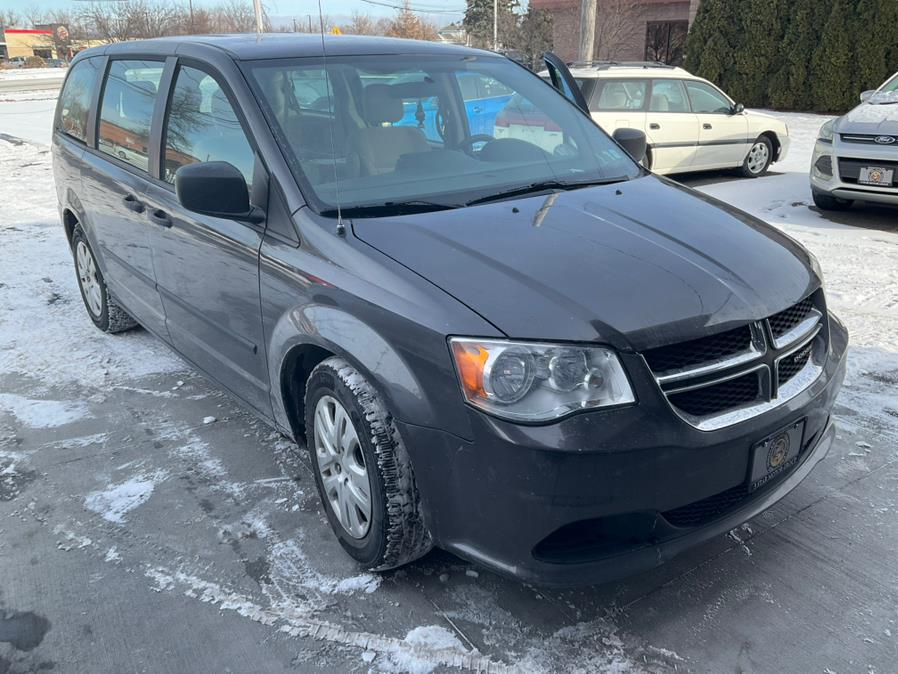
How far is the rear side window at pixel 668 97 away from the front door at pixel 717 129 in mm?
140

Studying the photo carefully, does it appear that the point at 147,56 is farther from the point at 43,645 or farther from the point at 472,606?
the point at 472,606

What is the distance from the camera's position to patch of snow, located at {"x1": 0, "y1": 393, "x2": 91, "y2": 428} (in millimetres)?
4016

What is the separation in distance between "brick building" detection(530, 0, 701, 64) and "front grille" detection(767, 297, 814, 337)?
24.4 metres

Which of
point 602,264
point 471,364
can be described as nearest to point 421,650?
point 471,364

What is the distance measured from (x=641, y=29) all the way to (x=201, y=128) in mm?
26006

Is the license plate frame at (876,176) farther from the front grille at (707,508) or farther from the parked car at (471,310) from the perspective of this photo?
the front grille at (707,508)

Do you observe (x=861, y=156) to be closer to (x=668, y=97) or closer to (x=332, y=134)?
(x=668, y=97)

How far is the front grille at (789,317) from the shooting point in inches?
97.3

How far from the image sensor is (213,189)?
9.21ft

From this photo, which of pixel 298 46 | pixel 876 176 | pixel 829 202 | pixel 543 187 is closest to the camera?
pixel 543 187

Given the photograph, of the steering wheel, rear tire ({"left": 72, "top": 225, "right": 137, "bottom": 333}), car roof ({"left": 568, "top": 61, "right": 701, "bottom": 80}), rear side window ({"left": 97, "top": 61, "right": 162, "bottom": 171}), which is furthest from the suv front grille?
car roof ({"left": 568, "top": 61, "right": 701, "bottom": 80})

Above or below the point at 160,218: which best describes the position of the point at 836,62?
above

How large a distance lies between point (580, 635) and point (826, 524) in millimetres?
1186

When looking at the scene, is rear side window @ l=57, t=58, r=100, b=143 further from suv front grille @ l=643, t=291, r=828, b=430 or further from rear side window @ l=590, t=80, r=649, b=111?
rear side window @ l=590, t=80, r=649, b=111
